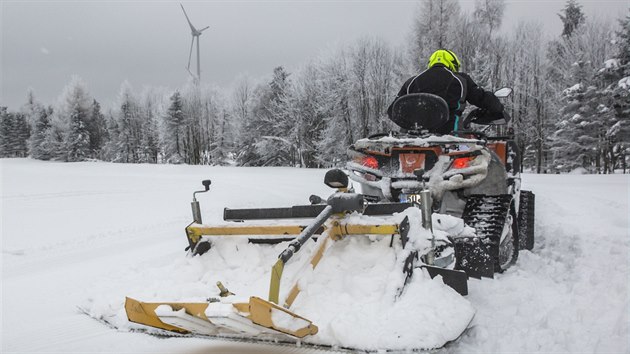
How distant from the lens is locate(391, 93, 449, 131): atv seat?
4812mm

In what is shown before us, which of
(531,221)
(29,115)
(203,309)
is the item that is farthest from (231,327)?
(29,115)

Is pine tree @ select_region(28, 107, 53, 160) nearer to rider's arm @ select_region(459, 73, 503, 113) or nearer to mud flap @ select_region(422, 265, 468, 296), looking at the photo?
rider's arm @ select_region(459, 73, 503, 113)

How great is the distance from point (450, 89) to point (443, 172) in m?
1.46

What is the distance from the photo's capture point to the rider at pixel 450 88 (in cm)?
530

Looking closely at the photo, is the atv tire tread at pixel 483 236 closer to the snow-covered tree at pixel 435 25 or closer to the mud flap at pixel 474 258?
the mud flap at pixel 474 258

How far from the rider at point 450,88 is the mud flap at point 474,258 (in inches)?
81.4

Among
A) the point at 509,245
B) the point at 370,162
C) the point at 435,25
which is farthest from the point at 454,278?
the point at 435,25

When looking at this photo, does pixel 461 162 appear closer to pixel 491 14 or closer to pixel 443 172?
pixel 443 172

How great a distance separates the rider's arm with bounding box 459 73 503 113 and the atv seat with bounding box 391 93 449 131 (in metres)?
0.91

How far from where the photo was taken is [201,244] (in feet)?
12.0

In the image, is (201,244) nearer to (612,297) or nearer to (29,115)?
(612,297)

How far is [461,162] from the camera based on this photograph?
421 cm

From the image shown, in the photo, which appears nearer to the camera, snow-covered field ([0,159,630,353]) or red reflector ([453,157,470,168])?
snow-covered field ([0,159,630,353])

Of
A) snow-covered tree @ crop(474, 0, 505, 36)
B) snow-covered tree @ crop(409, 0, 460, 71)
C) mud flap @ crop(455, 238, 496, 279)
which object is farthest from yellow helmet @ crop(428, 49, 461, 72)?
snow-covered tree @ crop(474, 0, 505, 36)
